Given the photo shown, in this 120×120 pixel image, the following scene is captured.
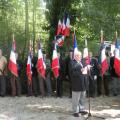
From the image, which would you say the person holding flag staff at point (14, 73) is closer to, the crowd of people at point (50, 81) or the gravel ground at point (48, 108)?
the crowd of people at point (50, 81)

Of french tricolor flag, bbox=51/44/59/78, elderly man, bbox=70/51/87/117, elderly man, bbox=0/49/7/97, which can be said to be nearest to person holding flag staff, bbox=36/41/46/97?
french tricolor flag, bbox=51/44/59/78

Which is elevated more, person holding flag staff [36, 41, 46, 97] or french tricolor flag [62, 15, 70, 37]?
french tricolor flag [62, 15, 70, 37]

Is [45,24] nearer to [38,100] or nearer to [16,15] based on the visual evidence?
[16,15]

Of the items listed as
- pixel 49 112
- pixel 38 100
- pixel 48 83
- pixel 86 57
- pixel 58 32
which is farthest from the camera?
pixel 58 32

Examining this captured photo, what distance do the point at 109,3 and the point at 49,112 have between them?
769 centimetres

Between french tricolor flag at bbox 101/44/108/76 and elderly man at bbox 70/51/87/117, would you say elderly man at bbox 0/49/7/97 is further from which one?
elderly man at bbox 70/51/87/117

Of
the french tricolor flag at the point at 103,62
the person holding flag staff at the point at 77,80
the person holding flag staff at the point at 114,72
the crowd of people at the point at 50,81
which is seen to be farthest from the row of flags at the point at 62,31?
the person holding flag staff at the point at 77,80

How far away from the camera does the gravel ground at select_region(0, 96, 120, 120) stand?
39.9ft

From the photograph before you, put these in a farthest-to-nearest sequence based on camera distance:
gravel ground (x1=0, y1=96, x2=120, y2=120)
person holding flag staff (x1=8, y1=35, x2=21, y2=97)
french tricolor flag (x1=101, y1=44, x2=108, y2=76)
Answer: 1. person holding flag staff (x1=8, y1=35, x2=21, y2=97)
2. french tricolor flag (x1=101, y1=44, x2=108, y2=76)
3. gravel ground (x1=0, y1=96, x2=120, y2=120)

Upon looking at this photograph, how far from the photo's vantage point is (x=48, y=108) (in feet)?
44.6

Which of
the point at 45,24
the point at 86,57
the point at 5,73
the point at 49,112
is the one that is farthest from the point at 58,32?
the point at 49,112

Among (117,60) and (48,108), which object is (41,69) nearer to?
(48,108)

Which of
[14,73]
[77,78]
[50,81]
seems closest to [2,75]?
[14,73]

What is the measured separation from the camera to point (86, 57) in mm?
13977
